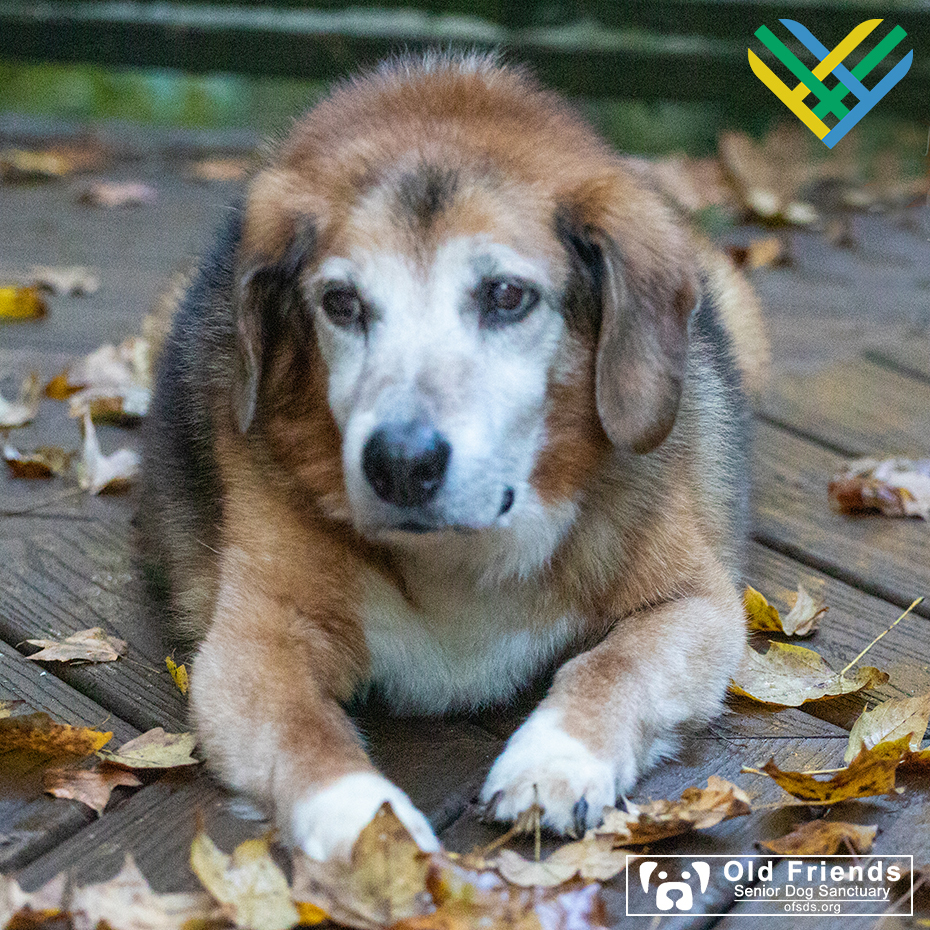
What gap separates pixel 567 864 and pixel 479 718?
509 mm

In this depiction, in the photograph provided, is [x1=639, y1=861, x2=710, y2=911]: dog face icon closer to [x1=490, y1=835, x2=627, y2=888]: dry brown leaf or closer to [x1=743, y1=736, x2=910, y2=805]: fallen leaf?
[x1=490, y1=835, x2=627, y2=888]: dry brown leaf

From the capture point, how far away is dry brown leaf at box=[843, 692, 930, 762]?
2.20m

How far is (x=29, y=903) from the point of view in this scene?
177cm

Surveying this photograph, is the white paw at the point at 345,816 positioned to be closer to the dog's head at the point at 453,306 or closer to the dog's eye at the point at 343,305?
the dog's head at the point at 453,306

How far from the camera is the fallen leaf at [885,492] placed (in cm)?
318

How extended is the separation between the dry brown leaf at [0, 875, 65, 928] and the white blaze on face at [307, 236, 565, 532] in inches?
29.2

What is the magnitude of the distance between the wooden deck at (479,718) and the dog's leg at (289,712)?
95mm

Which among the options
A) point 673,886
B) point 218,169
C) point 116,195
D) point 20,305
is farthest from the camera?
point 218,169

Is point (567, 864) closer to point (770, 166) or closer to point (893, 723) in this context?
point (893, 723)

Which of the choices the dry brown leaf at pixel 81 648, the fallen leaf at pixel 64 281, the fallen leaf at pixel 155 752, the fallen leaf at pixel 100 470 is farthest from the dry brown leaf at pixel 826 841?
the fallen leaf at pixel 64 281

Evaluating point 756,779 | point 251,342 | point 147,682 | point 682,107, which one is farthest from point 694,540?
point 682,107

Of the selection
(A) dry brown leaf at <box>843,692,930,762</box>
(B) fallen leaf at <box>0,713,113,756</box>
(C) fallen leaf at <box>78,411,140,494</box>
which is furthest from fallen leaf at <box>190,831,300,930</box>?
(C) fallen leaf at <box>78,411,140,494</box>

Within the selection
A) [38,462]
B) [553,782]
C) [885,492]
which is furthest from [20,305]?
[553,782]

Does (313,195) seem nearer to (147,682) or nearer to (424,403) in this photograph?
(424,403)
